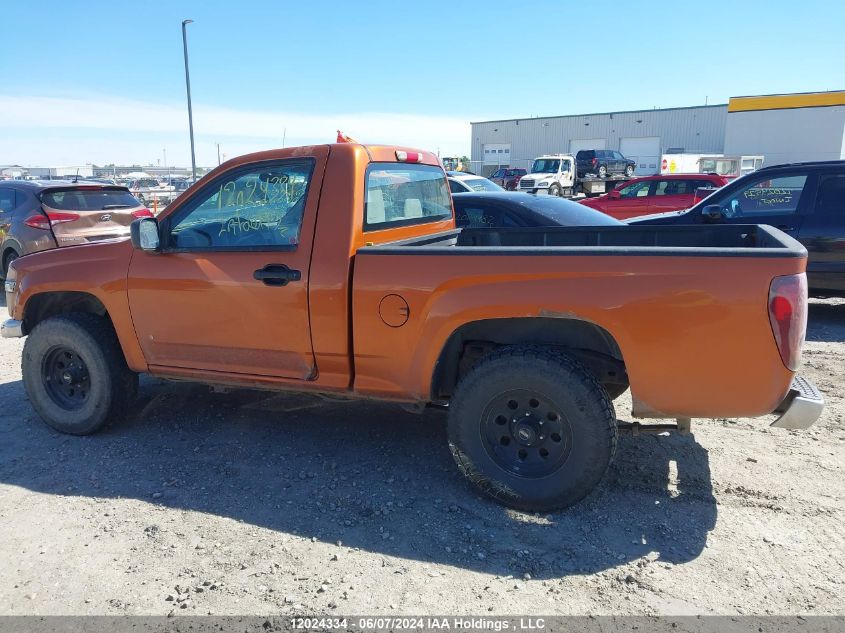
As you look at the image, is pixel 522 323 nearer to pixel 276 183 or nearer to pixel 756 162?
pixel 276 183

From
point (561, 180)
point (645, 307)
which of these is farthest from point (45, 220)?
point (561, 180)

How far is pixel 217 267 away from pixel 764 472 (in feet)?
11.4

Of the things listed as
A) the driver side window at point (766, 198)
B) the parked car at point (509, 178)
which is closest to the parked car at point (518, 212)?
the driver side window at point (766, 198)

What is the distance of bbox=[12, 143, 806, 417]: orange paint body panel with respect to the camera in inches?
115

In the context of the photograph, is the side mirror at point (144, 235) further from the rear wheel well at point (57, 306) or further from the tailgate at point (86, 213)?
the tailgate at point (86, 213)

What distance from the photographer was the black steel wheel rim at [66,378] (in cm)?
450

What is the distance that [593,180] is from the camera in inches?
1276

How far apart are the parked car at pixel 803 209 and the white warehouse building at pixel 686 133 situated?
3149 centimetres

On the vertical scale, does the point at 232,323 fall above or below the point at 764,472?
above

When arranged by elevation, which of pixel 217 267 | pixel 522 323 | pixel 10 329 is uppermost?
→ pixel 217 267

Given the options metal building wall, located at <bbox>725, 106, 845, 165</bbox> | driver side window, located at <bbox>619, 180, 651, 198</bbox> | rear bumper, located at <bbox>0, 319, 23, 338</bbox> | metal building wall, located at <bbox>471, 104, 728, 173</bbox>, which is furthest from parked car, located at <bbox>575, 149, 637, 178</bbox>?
rear bumper, located at <bbox>0, 319, 23, 338</bbox>

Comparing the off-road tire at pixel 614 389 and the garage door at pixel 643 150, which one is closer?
the off-road tire at pixel 614 389

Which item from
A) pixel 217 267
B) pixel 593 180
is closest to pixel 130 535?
pixel 217 267

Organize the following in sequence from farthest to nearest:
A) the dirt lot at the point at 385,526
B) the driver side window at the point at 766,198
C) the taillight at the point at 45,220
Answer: the taillight at the point at 45,220 → the driver side window at the point at 766,198 → the dirt lot at the point at 385,526
